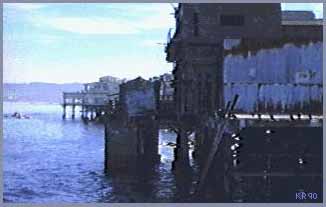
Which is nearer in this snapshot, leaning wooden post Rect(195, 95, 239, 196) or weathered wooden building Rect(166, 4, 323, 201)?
leaning wooden post Rect(195, 95, 239, 196)

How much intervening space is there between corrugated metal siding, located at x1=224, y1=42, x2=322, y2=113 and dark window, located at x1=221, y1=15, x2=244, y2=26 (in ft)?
14.4

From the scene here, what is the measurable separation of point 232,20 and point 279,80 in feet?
18.6

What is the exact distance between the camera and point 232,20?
88.1 feet

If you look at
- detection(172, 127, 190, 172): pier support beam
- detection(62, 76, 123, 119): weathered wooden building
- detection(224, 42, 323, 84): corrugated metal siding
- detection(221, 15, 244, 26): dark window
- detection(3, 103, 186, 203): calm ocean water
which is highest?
detection(221, 15, 244, 26): dark window

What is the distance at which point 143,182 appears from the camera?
967 inches

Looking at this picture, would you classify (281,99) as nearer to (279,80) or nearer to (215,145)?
(279,80)

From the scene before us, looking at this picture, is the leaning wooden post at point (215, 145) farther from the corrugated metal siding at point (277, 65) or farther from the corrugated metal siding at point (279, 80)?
the corrugated metal siding at point (277, 65)

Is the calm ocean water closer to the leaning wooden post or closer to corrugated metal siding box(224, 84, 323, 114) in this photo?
the leaning wooden post

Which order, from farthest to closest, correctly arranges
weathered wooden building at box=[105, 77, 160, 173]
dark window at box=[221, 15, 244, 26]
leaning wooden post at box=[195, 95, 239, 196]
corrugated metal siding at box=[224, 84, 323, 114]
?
dark window at box=[221, 15, 244, 26] < weathered wooden building at box=[105, 77, 160, 173] < corrugated metal siding at box=[224, 84, 323, 114] < leaning wooden post at box=[195, 95, 239, 196]

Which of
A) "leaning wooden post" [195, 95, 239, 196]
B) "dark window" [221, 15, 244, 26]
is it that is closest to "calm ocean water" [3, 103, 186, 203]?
"leaning wooden post" [195, 95, 239, 196]

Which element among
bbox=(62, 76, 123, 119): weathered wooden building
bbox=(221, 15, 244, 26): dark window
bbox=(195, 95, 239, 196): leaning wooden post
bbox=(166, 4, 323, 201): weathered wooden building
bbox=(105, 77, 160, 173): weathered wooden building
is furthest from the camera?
bbox=(62, 76, 123, 119): weathered wooden building

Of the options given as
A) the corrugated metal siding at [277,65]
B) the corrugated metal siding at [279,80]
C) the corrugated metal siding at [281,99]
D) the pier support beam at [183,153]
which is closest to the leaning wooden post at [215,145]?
the corrugated metal siding at [281,99]

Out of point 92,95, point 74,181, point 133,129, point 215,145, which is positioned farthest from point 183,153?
point 92,95

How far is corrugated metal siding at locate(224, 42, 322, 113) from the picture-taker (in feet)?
70.4
